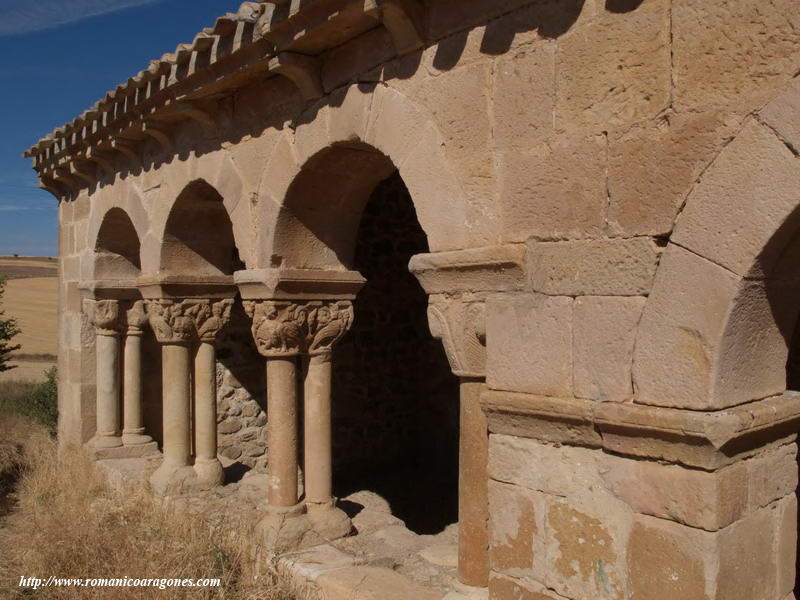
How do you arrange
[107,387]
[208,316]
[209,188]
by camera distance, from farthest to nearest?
[107,387] → [208,316] → [209,188]

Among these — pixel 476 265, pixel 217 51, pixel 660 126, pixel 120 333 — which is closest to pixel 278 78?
pixel 217 51

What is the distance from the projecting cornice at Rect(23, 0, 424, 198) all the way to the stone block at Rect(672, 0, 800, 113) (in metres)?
1.38

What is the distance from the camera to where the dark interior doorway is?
782 cm

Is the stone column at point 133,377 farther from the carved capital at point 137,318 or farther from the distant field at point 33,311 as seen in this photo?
the distant field at point 33,311

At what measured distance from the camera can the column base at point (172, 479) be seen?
233 inches

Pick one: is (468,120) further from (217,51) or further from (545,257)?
(217,51)

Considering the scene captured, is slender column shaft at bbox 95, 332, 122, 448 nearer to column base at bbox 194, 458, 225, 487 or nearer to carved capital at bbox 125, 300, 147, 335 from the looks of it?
carved capital at bbox 125, 300, 147, 335

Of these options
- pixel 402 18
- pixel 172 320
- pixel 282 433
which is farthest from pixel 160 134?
pixel 402 18

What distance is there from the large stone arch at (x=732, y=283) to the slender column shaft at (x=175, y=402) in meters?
4.63

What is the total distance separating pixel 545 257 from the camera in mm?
2799

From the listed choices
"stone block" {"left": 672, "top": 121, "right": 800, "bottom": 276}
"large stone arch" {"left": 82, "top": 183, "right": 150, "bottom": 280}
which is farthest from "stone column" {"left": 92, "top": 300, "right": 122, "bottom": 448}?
"stone block" {"left": 672, "top": 121, "right": 800, "bottom": 276}

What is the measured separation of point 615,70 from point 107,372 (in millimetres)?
6396

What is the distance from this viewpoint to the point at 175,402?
6.25m

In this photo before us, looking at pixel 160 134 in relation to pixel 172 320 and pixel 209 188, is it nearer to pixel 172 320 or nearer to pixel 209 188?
pixel 209 188
